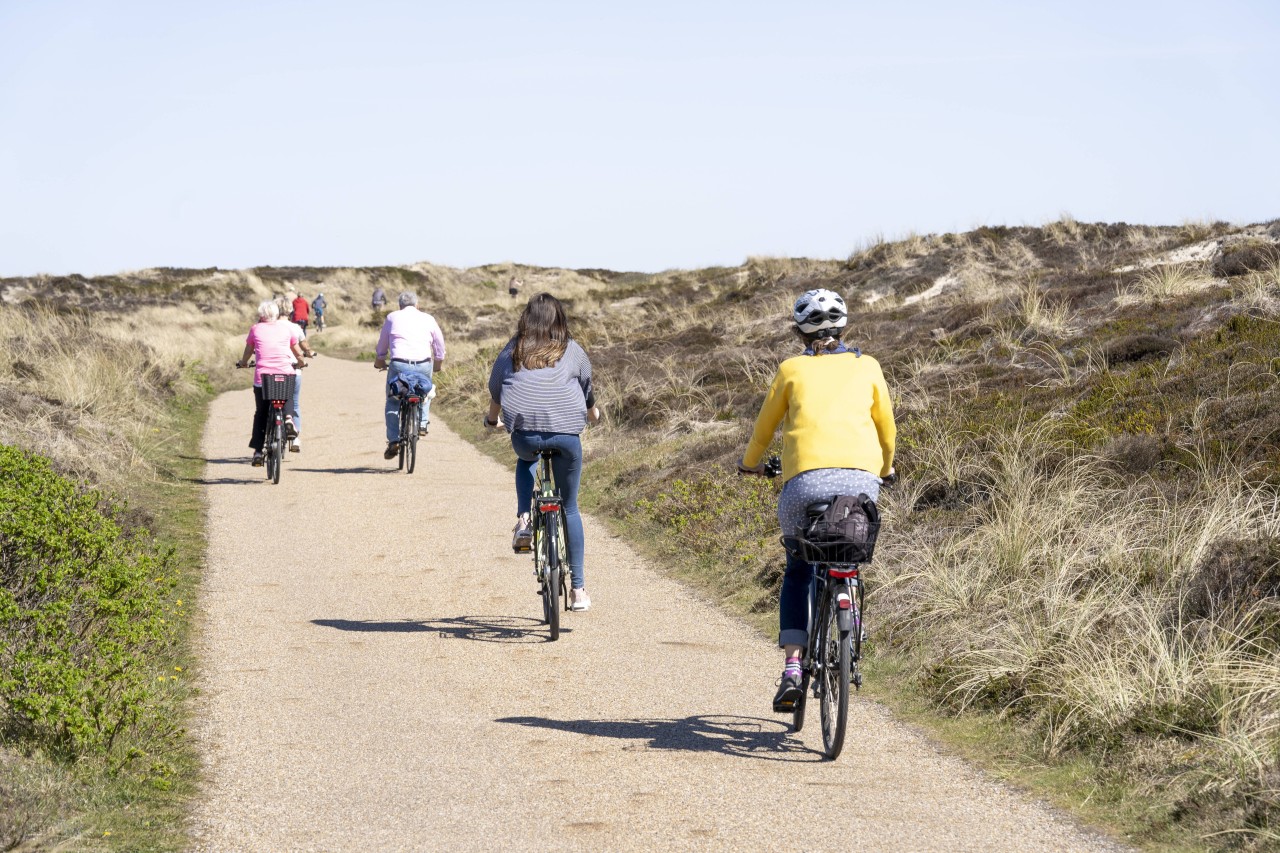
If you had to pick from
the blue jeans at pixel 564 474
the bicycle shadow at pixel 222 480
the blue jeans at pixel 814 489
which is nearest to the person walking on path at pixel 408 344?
the bicycle shadow at pixel 222 480

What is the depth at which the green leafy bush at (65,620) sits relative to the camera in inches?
215

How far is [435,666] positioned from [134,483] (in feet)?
25.0

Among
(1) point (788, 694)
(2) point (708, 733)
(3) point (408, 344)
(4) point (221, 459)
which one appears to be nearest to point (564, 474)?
(2) point (708, 733)

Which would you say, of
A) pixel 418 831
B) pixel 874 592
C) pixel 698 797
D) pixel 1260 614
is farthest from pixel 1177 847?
pixel 874 592

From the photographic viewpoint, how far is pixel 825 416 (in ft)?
18.3

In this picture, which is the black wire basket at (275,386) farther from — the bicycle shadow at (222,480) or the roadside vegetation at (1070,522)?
the roadside vegetation at (1070,522)

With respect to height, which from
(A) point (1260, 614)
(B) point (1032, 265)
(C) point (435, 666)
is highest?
(B) point (1032, 265)

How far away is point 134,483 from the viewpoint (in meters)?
13.9

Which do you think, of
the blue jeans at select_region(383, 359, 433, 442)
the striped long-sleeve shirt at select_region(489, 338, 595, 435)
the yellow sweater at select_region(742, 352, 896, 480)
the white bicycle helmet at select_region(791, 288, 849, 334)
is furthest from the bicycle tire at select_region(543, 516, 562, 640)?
the blue jeans at select_region(383, 359, 433, 442)

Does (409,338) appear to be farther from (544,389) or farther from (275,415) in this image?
(544,389)

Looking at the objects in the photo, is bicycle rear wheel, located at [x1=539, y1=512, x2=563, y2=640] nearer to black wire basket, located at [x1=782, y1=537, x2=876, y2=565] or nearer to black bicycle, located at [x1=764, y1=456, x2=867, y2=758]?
black bicycle, located at [x1=764, y1=456, x2=867, y2=758]

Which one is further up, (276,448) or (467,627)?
(276,448)

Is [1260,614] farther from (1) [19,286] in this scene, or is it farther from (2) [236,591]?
(1) [19,286]

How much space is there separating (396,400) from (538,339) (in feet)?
25.3
